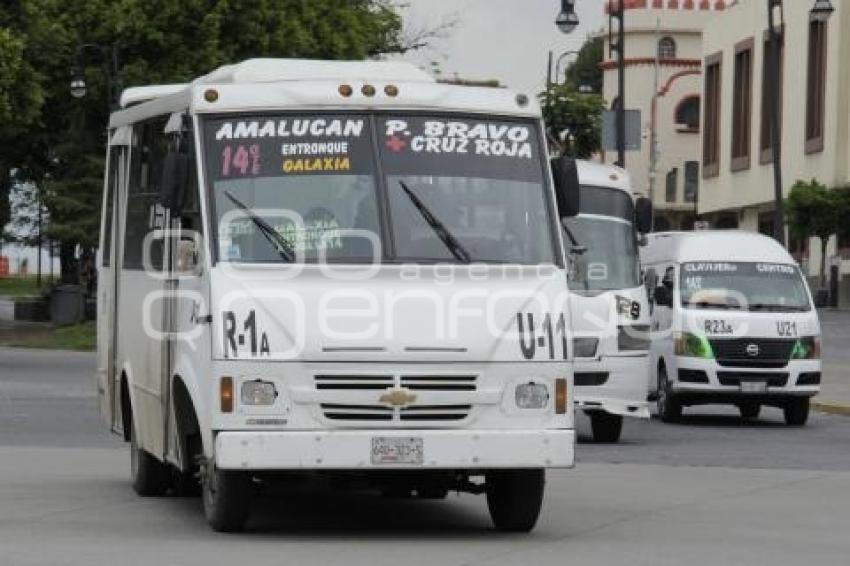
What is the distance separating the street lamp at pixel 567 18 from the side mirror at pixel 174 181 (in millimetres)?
30039

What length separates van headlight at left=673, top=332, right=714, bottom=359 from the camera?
2850 cm

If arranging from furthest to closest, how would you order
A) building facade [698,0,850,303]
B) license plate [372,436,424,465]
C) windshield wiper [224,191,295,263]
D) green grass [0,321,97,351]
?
1. building facade [698,0,850,303]
2. green grass [0,321,97,351]
3. windshield wiper [224,191,295,263]
4. license plate [372,436,424,465]

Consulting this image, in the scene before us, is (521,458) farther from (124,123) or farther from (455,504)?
(124,123)

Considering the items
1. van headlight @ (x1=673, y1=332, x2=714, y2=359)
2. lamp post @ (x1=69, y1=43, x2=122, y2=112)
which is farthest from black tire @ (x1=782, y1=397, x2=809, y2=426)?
lamp post @ (x1=69, y1=43, x2=122, y2=112)

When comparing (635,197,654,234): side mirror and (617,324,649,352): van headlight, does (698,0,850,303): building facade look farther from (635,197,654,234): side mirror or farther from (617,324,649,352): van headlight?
(635,197,654,234): side mirror

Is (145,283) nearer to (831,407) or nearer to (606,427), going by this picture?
(606,427)

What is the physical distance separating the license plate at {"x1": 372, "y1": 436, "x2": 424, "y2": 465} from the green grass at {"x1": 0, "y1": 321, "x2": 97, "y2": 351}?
33.6 m

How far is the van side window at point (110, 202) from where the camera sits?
1772 centimetres

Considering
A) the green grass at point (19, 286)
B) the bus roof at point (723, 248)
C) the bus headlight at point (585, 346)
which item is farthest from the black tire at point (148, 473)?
the green grass at point (19, 286)

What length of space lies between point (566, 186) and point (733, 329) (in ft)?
47.5

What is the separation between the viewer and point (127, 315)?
16.7 meters

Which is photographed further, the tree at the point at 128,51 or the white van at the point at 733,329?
the tree at the point at 128,51

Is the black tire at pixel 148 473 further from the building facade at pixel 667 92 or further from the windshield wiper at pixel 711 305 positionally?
the building facade at pixel 667 92

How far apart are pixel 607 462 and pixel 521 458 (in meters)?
8.10
